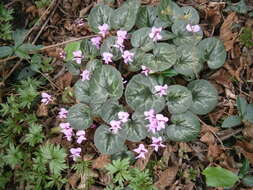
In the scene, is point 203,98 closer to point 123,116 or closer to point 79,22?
point 123,116

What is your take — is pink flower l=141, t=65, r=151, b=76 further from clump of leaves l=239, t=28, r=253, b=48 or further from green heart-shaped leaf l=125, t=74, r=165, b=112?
clump of leaves l=239, t=28, r=253, b=48

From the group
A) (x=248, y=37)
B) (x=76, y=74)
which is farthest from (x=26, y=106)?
(x=248, y=37)

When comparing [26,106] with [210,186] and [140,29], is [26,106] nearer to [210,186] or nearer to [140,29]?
[140,29]

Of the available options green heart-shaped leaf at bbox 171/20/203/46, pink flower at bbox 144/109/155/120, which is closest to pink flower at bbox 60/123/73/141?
pink flower at bbox 144/109/155/120

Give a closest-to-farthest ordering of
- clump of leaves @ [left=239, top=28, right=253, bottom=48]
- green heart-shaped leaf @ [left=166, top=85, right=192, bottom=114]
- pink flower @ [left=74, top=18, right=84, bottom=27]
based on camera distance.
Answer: green heart-shaped leaf @ [left=166, top=85, right=192, bottom=114] → clump of leaves @ [left=239, top=28, right=253, bottom=48] → pink flower @ [left=74, top=18, right=84, bottom=27]

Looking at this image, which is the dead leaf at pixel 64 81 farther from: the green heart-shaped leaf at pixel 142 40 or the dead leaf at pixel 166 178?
the dead leaf at pixel 166 178
